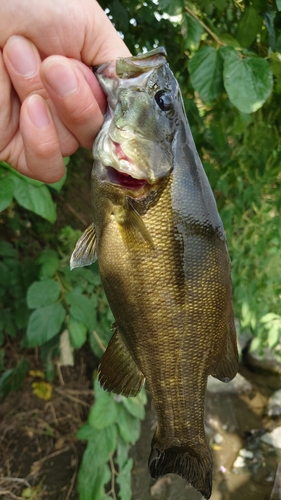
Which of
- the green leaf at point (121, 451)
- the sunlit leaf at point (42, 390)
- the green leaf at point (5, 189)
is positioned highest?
the green leaf at point (5, 189)

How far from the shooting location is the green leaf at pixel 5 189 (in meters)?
0.95

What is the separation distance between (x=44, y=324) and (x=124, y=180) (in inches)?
22.0

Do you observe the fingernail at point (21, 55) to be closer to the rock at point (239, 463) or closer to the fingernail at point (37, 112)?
the fingernail at point (37, 112)

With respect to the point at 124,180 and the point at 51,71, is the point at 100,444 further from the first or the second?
Result: the point at 51,71

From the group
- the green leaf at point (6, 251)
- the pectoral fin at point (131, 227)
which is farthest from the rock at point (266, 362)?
the pectoral fin at point (131, 227)

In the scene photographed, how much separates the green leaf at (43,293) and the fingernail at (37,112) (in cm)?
60

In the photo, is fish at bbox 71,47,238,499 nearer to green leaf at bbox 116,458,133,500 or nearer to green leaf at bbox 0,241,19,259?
green leaf at bbox 116,458,133,500

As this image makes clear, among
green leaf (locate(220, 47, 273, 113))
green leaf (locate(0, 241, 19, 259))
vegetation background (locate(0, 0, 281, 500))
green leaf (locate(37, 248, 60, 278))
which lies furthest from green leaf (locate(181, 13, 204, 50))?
green leaf (locate(0, 241, 19, 259))

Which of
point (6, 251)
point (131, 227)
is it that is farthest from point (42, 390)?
point (131, 227)

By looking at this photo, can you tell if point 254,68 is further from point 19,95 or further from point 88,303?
point 88,303

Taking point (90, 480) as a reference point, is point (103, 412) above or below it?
above

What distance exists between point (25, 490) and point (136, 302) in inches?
75.1

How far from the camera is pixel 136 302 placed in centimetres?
95

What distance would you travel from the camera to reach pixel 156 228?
3.01 feet
